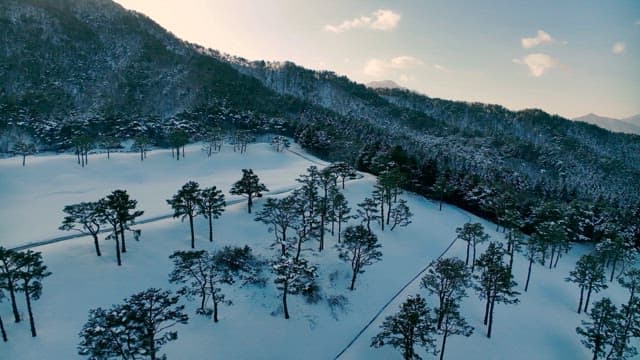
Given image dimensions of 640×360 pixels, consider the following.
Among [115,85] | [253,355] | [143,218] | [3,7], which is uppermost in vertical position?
[3,7]

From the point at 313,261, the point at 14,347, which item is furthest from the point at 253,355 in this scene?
the point at 14,347

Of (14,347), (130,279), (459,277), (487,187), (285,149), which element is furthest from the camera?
(285,149)

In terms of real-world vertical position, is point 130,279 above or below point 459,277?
below

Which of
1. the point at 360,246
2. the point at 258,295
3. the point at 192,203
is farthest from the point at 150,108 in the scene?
the point at 360,246

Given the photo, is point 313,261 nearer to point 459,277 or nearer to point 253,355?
point 253,355

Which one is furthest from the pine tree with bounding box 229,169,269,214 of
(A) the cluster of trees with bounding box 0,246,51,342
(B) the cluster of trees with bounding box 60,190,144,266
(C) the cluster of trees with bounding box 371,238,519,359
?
(C) the cluster of trees with bounding box 371,238,519,359

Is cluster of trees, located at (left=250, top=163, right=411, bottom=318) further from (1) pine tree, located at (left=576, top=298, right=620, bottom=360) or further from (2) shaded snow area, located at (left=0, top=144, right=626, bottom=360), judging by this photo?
(1) pine tree, located at (left=576, top=298, right=620, bottom=360)

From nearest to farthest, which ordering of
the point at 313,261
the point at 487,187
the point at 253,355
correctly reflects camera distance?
the point at 253,355 < the point at 313,261 < the point at 487,187

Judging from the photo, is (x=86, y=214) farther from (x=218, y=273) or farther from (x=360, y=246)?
(x=360, y=246)
